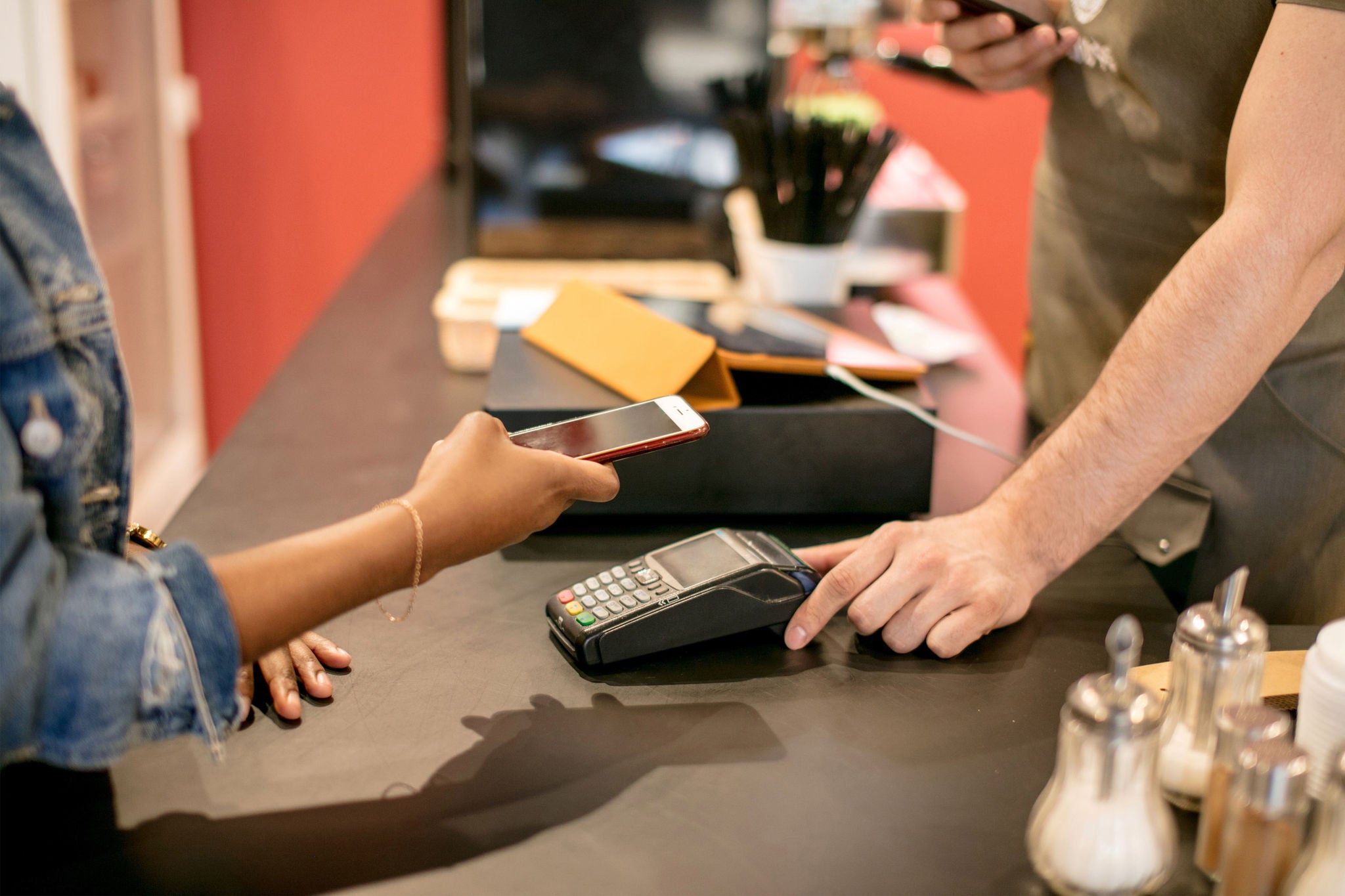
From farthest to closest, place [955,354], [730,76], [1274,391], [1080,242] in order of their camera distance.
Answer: [730,76], [955,354], [1080,242], [1274,391]

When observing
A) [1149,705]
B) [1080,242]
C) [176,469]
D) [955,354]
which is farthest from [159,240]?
[1149,705]

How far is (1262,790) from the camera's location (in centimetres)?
56

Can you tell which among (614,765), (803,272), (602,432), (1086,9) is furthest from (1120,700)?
(803,272)

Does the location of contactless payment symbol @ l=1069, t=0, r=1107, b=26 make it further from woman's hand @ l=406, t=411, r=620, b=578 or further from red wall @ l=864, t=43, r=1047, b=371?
red wall @ l=864, t=43, r=1047, b=371

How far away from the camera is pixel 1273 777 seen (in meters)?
0.55

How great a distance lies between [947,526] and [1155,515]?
31 centimetres

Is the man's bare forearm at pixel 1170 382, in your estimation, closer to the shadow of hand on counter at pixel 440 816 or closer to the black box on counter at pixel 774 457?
the black box on counter at pixel 774 457

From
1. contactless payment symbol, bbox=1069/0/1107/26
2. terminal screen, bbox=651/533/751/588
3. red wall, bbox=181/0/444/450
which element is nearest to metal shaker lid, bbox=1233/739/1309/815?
terminal screen, bbox=651/533/751/588

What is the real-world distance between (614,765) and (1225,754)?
345mm

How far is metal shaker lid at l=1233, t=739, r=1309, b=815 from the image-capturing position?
1.80ft

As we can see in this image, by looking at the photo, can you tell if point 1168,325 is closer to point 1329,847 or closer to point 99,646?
point 1329,847

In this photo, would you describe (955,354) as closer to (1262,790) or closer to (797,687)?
(797,687)

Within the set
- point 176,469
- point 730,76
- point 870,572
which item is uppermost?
point 730,76

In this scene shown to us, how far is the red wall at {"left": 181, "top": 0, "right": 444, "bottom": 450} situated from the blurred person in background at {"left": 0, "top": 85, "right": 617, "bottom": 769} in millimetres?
2420
